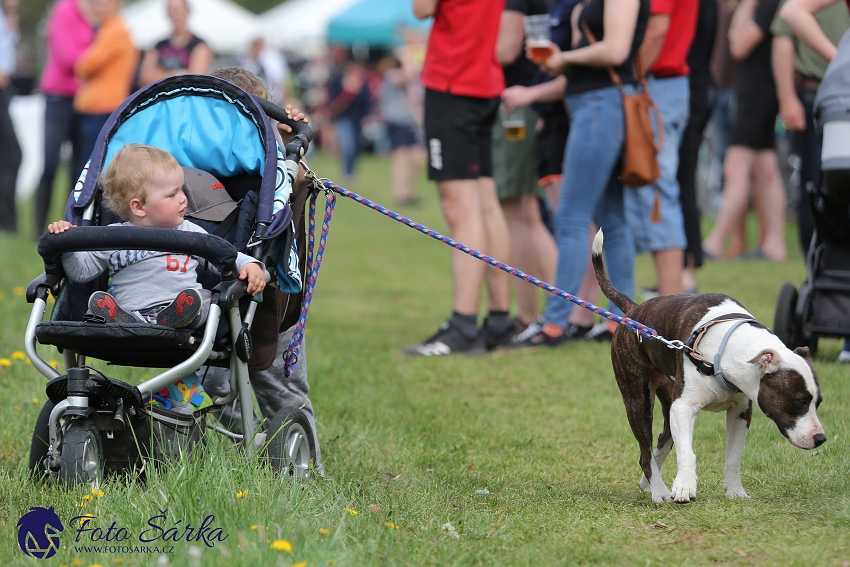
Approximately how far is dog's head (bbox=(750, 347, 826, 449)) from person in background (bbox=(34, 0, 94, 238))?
816cm

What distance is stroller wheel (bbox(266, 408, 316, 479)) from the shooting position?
378 cm

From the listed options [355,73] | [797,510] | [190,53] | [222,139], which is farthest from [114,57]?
[355,73]

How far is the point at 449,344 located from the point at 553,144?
1.46 m

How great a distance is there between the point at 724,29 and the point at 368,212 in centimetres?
723

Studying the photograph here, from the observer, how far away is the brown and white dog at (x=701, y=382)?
11.4ft

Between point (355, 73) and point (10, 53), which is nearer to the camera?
point (10, 53)

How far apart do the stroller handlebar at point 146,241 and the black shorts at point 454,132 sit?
10.4 ft

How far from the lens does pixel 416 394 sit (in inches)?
227

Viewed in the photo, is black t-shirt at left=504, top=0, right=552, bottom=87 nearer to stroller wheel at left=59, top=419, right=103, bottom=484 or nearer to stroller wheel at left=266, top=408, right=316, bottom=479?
stroller wheel at left=266, top=408, right=316, bottom=479

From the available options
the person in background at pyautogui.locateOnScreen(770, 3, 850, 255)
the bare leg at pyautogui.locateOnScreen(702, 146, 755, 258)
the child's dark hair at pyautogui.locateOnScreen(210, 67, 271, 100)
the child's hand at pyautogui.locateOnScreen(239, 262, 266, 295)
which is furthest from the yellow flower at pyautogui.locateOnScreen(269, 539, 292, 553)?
the bare leg at pyautogui.locateOnScreen(702, 146, 755, 258)

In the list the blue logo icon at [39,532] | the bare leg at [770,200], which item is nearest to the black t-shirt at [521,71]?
the bare leg at [770,200]

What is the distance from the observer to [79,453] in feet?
11.5

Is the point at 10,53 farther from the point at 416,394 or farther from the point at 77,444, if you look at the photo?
the point at 77,444

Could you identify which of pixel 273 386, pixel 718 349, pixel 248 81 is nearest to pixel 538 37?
pixel 248 81
